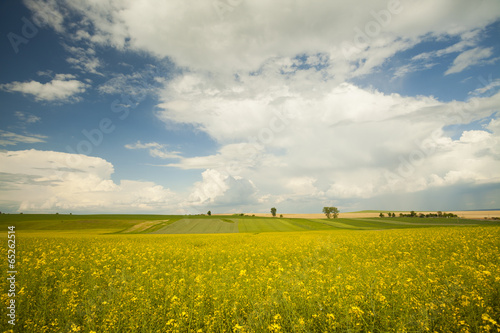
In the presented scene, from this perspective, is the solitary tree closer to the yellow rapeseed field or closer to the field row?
the field row

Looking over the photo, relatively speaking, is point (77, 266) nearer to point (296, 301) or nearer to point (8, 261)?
point (8, 261)

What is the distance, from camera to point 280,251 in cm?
1438

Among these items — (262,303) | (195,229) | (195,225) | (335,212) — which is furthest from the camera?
(335,212)

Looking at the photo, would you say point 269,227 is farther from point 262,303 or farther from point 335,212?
point 335,212

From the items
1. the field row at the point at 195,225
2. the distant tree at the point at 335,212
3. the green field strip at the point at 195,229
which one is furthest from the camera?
the distant tree at the point at 335,212

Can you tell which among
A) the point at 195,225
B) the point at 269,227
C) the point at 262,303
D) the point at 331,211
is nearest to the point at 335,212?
the point at 331,211

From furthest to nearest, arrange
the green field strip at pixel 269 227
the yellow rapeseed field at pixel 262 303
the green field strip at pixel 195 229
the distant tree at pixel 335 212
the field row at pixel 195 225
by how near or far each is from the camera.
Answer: the distant tree at pixel 335 212, the green field strip at pixel 269 227, the field row at pixel 195 225, the green field strip at pixel 195 229, the yellow rapeseed field at pixel 262 303

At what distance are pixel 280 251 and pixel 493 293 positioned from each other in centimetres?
997

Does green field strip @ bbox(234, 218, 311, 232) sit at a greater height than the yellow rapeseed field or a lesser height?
lesser

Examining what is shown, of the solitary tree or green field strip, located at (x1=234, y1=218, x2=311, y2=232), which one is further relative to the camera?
the solitary tree

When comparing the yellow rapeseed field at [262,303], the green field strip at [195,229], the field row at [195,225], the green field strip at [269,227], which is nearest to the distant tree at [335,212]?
the field row at [195,225]

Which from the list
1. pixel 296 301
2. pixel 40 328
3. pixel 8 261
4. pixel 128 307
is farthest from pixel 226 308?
pixel 8 261

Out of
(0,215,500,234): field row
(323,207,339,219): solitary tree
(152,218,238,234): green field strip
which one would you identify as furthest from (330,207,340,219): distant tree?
(152,218,238,234): green field strip

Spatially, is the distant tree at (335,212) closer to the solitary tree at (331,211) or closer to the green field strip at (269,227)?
the solitary tree at (331,211)
